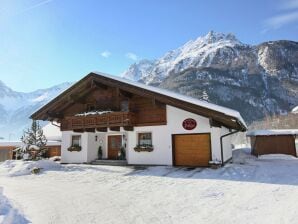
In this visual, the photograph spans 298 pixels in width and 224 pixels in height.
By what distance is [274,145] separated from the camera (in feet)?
81.0

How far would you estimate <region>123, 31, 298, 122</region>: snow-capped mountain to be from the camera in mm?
130000

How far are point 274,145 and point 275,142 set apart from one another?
278mm

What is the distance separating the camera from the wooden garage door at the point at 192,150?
1620cm

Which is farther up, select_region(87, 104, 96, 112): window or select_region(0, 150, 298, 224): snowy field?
select_region(87, 104, 96, 112): window

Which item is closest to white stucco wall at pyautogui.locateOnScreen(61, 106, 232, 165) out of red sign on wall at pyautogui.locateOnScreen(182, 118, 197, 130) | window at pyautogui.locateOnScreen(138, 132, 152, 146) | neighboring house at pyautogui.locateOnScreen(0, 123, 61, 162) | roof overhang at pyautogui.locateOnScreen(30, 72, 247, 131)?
red sign on wall at pyautogui.locateOnScreen(182, 118, 197, 130)

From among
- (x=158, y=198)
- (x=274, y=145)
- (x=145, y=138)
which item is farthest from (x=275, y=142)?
(x=158, y=198)

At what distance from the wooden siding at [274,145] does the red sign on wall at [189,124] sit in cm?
1129

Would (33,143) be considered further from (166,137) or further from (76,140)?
(166,137)

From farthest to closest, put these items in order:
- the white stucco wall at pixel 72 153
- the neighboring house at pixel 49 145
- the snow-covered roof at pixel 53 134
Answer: the neighboring house at pixel 49 145, the snow-covered roof at pixel 53 134, the white stucco wall at pixel 72 153

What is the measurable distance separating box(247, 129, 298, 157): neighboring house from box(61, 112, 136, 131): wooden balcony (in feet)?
41.4


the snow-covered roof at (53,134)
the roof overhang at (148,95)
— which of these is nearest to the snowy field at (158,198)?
the roof overhang at (148,95)

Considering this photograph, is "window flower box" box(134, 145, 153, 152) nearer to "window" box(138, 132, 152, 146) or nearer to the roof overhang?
"window" box(138, 132, 152, 146)

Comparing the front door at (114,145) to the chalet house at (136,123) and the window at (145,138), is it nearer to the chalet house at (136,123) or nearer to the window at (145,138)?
the chalet house at (136,123)

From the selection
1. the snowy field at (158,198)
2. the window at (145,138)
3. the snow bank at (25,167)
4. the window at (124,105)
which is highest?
the window at (124,105)
